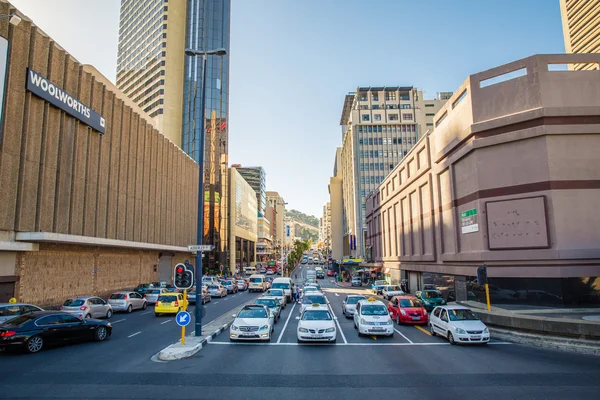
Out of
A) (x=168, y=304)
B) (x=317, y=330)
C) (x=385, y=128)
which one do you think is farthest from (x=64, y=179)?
(x=385, y=128)

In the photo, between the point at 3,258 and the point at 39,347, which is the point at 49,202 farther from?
the point at 39,347

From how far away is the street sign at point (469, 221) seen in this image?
79.4 ft

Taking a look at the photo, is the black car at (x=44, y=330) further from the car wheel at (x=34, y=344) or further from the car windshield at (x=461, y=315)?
the car windshield at (x=461, y=315)

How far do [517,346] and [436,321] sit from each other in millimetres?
3152

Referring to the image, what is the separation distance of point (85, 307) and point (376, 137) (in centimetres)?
7708

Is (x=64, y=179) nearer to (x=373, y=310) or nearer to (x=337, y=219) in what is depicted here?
(x=373, y=310)

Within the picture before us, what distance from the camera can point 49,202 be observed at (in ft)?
81.7

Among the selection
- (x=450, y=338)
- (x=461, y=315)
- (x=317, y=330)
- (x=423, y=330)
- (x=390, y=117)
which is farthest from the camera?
(x=390, y=117)

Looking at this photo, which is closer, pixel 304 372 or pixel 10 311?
pixel 304 372

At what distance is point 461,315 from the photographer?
16.1 metres

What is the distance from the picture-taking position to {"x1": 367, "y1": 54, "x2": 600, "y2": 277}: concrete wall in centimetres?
2042

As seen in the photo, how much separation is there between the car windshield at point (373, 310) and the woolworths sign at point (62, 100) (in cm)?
2306

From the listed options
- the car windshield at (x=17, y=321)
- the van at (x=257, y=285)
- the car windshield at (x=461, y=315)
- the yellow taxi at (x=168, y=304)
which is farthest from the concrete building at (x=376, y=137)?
the car windshield at (x=17, y=321)

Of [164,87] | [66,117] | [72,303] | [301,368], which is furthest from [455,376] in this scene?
[164,87]
